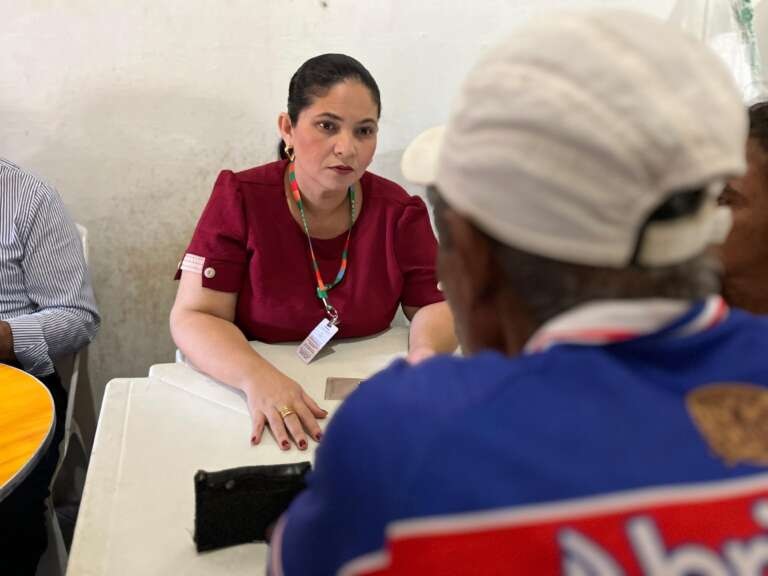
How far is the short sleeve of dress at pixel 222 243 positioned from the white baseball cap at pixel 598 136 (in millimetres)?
1088

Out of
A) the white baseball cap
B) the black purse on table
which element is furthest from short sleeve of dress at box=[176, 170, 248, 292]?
the white baseball cap

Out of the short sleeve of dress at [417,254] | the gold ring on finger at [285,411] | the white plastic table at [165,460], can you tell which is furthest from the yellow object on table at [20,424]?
the short sleeve of dress at [417,254]

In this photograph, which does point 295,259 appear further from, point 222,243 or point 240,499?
point 240,499

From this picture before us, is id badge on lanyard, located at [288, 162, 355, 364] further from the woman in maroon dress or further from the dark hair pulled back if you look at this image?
the dark hair pulled back

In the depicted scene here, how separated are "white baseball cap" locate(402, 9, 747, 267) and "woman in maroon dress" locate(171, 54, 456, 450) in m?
0.97

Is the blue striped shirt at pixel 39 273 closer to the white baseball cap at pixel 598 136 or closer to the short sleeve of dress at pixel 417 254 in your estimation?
the short sleeve of dress at pixel 417 254

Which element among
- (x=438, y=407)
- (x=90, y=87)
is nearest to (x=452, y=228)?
(x=438, y=407)

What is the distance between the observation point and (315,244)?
64.8 inches

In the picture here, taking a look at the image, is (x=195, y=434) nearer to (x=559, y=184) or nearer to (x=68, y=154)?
(x=559, y=184)

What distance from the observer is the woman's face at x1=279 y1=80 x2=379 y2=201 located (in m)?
1.57

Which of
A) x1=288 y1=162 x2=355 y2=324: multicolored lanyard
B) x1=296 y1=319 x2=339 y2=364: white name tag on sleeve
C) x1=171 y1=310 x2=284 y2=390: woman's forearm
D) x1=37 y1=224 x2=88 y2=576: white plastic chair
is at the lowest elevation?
x1=37 y1=224 x2=88 y2=576: white plastic chair

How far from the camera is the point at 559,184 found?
20.4 inches

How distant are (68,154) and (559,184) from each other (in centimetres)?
187

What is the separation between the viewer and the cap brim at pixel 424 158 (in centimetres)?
72
